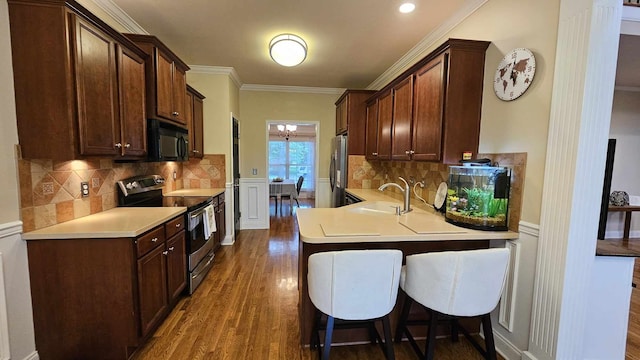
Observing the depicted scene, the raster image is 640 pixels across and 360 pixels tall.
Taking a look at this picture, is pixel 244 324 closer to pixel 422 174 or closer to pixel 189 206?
pixel 189 206

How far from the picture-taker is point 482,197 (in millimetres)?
1807

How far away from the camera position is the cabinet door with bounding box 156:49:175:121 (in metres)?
2.43

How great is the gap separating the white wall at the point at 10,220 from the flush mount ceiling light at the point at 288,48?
6.50 feet

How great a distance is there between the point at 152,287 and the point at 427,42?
352 cm

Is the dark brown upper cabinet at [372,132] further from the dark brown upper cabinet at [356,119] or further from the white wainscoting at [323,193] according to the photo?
the white wainscoting at [323,193]

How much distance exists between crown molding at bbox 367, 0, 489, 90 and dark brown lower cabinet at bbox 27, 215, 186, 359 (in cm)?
316

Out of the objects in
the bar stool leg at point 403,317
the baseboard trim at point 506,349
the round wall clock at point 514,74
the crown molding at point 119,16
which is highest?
the crown molding at point 119,16

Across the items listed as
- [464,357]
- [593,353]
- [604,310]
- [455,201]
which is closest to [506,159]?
[455,201]

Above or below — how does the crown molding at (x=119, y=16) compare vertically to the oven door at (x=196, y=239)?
above

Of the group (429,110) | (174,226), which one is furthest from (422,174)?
(174,226)

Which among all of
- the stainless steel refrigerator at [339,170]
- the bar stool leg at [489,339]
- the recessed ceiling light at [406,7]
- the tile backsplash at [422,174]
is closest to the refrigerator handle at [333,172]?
the stainless steel refrigerator at [339,170]

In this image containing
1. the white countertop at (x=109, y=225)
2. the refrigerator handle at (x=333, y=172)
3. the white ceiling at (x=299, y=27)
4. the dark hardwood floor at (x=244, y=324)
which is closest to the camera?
the white countertop at (x=109, y=225)

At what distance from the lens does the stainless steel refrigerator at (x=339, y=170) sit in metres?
4.25

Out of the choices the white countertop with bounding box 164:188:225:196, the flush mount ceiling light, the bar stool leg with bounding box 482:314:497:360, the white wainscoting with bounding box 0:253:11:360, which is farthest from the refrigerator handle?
the white wainscoting with bounding box 0:253:11:360
